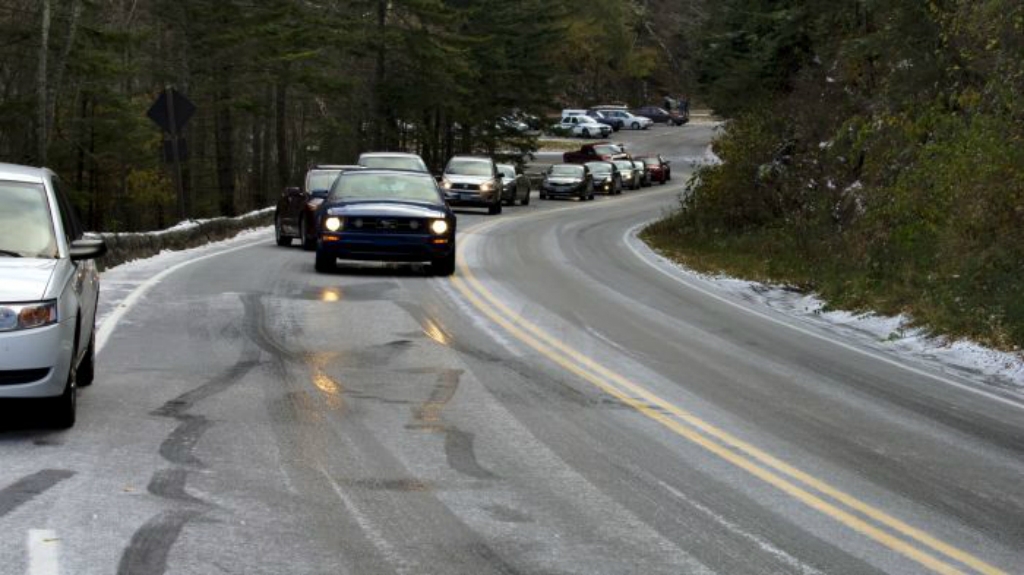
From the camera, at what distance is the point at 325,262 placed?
21266mm

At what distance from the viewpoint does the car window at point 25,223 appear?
9430 mm

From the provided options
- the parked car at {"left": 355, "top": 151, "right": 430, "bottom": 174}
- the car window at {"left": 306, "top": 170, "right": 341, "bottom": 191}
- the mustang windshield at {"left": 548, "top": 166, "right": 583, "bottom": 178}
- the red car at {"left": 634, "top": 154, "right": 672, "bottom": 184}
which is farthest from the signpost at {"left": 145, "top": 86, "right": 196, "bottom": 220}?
the red car at {"left": 634, "top": 154, "right": 672, "bottom": 184}

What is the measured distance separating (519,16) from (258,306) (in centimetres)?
5663

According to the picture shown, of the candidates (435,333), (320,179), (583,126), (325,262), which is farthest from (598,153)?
(435,333)

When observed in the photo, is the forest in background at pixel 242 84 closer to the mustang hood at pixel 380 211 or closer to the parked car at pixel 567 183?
the parked car at pixel 567 183

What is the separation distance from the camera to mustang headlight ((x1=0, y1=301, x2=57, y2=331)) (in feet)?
27.6

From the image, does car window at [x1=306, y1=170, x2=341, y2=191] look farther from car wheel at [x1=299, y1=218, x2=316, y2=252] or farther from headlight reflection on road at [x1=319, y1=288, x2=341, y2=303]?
headlight reflection on road at [x1=319, y1=288, x2=341, y2=303]

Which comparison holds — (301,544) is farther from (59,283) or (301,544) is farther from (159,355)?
(159,355)

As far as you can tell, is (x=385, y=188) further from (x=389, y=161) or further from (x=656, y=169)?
(x=656, y=169)

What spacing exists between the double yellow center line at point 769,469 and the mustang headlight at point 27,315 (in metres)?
3.90

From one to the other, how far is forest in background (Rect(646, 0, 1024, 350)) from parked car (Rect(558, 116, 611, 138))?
209 ft

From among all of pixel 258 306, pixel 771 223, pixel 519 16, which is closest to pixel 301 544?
pixel 258 306

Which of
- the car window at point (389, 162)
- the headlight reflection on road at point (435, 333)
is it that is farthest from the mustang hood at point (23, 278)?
the car window at point (389, 162)

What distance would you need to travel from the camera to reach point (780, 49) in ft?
128
